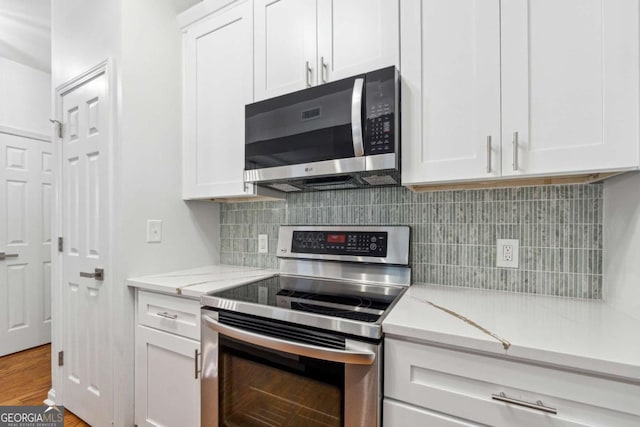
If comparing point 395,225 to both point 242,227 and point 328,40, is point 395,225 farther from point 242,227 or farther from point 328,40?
point 242,227

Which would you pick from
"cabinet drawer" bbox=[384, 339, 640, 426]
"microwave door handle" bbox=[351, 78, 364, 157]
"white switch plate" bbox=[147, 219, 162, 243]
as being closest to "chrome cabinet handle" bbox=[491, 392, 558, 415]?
"cabinet drawer" bbox=[384, 339, 640, 426]

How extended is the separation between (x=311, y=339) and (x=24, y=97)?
369 centimetres

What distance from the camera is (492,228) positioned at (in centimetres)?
132

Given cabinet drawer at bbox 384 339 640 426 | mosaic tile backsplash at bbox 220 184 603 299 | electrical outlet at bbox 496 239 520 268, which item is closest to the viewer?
cabinet drawer at bbox 384 339 640 426

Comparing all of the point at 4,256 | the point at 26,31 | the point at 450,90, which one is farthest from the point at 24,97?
the point at 450,90

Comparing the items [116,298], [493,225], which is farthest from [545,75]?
[116,298]

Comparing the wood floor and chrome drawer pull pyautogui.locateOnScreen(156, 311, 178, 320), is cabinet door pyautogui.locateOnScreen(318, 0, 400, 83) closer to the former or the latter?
chrome drawer pull pyautogui.locateOnScreen(156, 311, 178, 320)

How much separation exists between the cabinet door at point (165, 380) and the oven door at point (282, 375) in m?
0.12

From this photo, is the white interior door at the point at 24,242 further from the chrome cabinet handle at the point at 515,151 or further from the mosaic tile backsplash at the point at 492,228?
the chrome cabinet handle at the point at 515,151

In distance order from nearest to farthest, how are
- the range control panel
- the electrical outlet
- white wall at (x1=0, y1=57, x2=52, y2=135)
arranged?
1. the electrical outlet
2. the range control panel
3. white wall at (x1=0, y1=57, x2=52, y2=135)

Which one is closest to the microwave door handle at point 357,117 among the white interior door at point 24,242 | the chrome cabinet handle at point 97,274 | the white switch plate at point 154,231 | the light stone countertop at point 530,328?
the light stone countertop at point 530,328

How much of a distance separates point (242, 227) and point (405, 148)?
4.05ft

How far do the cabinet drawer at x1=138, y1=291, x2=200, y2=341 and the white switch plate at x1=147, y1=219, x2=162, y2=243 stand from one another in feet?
0.96

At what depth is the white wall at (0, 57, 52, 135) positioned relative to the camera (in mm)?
2785
